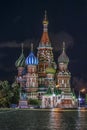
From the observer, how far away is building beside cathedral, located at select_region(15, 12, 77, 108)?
4439 inches

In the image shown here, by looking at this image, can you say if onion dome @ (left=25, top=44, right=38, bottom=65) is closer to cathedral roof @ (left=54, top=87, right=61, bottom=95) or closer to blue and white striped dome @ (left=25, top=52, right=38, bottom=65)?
blue and white striped dome @ (left=25, top=52, right=38, bottom=65)

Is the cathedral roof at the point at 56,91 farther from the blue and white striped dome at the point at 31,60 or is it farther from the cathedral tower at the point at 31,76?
the blue and white striped dome at the point at 31,60

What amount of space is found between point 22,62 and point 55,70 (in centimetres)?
699

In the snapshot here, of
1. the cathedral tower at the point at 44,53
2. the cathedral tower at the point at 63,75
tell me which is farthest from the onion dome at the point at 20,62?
the cathedral tower at the point at 63,75

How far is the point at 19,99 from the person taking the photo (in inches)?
4171

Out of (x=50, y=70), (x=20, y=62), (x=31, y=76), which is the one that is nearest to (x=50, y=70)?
(x=50, y=70)

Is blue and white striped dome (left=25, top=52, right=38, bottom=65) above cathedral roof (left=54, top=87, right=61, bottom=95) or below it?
above

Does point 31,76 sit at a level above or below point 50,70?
below

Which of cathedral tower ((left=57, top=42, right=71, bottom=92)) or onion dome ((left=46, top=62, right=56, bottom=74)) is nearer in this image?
cathedral tower ((left=57, top=42, right=71, bottom=92))

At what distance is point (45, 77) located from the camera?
116750 mm

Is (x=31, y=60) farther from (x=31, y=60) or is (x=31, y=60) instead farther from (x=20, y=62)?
(x=20, y=62)

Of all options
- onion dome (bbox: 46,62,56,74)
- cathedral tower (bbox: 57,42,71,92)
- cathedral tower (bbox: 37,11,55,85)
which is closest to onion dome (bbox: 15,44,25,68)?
cathedral tower (bbox: 37,11,55,85)

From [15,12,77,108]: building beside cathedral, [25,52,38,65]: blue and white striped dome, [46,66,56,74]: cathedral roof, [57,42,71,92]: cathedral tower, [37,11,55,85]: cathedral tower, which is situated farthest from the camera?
[37,11,55,85]: cathedral tower

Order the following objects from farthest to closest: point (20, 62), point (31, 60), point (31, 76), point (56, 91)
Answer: point (20, 62) → point (31, 60) → point (31, 76) → point (56, 91)
